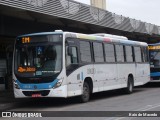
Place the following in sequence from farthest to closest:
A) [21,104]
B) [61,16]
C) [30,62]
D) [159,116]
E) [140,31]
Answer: [140,31] → [61,16] → [21,104] → [30,62] → [159,116]

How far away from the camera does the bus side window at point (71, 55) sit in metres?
17.3

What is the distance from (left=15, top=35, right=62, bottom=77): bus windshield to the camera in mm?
17016

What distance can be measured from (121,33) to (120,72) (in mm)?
15626

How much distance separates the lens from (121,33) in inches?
1484

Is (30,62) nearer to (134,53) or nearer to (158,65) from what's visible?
(134,53)

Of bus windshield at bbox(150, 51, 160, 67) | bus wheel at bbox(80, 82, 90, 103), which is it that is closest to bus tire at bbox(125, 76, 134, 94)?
bus wheel at bbox(80, 82, 90, 103)

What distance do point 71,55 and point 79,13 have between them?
848 centimetres

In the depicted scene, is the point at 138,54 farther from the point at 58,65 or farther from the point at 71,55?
the point at 58,65

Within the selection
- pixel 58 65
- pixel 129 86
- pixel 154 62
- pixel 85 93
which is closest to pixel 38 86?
pixel 58 65

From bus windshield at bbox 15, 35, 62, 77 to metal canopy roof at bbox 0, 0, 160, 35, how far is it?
2363mm

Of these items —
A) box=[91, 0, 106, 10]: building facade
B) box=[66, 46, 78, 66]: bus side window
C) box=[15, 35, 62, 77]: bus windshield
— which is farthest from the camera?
box=[91, 0, 106, 10]: building facade

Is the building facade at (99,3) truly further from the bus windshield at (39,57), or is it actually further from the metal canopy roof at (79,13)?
the bus windshield at (39,57)

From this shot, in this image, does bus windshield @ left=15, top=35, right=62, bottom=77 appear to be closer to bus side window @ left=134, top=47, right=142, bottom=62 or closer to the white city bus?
the white city bus

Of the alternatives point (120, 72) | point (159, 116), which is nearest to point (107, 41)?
point (120, 72)
